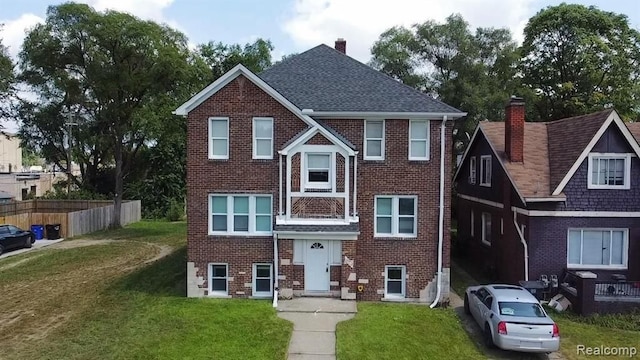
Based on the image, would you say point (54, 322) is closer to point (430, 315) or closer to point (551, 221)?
point (430, 315)

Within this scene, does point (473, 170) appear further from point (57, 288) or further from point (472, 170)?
point (57, 288)

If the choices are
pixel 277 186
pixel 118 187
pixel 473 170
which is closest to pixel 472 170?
pixel 473 170

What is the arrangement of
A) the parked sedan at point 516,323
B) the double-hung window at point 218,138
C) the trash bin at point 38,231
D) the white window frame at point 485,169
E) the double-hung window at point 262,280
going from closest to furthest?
the parked sedan at point 516,323, the double-hung window at point 218,138, the double-hung window at point 262,280, the white window frame at point 485,169, the trash bin at point 38,231

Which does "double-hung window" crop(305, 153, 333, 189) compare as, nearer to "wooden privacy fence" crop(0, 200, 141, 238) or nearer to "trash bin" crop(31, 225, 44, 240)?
"wooden privacy fence" crop(0, 200, 141, 238)

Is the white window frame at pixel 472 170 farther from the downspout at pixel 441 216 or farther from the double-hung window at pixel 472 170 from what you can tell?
the downspout at pixel 441 216

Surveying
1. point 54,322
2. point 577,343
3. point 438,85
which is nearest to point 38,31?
point 54,322

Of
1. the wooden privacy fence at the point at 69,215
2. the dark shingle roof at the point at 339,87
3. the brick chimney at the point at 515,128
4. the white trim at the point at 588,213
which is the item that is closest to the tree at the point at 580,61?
the brick chimney at the point at 515,128
